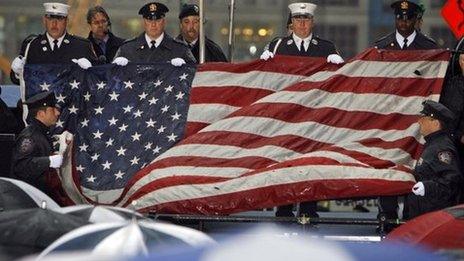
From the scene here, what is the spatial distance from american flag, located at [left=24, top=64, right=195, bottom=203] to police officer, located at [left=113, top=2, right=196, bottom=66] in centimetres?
30

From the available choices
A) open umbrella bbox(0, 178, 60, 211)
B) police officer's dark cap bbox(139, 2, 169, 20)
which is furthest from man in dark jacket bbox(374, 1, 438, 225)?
open umbrella bbox(0, 178, 60, 211)

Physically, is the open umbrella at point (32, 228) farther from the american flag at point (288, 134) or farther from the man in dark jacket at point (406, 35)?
the man in dark jacket at point (406, 35)

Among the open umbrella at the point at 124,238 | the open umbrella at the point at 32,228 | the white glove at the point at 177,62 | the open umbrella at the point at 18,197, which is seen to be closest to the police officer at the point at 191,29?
the white glove at the point at 177,62

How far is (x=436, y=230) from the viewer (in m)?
9.20

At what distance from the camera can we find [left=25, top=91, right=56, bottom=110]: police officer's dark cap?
11055 millimetres

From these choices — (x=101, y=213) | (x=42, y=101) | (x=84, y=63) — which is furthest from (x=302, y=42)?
(x=101, y=213)

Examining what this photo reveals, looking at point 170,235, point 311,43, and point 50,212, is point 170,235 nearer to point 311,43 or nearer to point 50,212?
point 50,212

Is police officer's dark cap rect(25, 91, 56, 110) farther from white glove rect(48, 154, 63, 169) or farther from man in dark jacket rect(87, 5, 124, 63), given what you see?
man in dark jacket rect(87, 5, 124, 63)

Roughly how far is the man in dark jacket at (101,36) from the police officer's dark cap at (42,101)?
1851mm

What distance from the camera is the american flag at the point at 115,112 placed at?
453 inches

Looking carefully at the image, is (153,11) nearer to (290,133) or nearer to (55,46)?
(55,46)

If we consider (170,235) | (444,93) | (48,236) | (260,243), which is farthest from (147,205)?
(260,243)

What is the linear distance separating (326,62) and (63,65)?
2.08 meters

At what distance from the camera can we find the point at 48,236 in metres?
7.65
